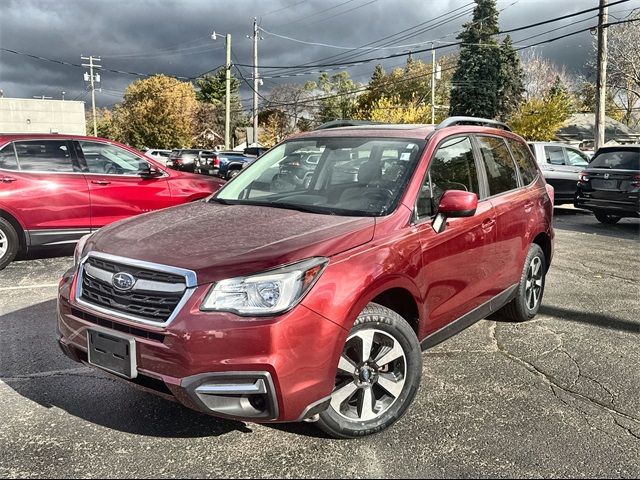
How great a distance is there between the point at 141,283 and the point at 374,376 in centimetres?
130

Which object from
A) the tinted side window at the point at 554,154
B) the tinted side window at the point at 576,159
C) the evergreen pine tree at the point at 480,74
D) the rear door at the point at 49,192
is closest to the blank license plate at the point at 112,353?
the rear door at the point at 49,192

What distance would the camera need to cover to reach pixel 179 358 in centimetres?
250

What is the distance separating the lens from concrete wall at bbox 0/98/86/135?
59719 mm

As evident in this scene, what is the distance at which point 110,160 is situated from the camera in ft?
25.0

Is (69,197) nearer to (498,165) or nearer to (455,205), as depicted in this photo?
(498,165)

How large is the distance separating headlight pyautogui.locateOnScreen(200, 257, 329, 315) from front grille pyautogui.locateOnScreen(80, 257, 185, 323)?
187mm

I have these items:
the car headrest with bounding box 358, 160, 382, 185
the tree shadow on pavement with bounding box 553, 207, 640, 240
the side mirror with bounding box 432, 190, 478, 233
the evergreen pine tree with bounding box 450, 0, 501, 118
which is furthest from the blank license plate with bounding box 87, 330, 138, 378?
the evergreen pine tree with bounding box 450, 0, 501, 118

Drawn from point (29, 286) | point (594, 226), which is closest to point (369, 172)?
point (29, 286)

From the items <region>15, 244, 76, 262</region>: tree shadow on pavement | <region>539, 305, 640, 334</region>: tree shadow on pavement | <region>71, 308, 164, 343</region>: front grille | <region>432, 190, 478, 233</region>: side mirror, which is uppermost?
<region>432, 190, 478, 233</region>: side mirror

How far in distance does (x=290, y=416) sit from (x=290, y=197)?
1.62m

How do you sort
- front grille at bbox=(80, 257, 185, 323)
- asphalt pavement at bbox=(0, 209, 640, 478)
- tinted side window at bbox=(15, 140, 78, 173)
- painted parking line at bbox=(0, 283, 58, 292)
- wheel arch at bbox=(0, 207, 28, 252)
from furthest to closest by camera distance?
tinted side window at bbox=(15, 140, 78, 173), wheel arch at bbox=(0, 207, 28, 252), painted parking line at bbox=(0, 283, 58, 292), asphalt pavement at bbox=(0, 209, 640, 478), front grille at bbox=(80, 257, 185, 323)

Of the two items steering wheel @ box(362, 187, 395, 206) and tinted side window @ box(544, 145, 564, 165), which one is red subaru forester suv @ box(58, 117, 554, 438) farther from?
tinted side window @ box(544, 145, 564, 165)

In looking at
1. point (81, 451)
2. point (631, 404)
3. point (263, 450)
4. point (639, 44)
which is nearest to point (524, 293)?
point (631, 404)

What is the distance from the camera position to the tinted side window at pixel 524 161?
488cm
